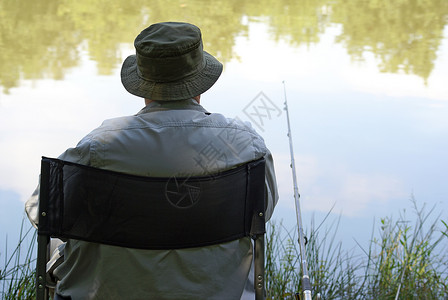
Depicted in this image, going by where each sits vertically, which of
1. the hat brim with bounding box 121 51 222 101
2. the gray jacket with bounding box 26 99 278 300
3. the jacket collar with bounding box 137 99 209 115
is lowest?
the gray jacket with bounding box 26 99 278 300

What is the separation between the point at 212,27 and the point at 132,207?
714cm

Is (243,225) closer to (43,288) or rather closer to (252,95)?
(43,288)

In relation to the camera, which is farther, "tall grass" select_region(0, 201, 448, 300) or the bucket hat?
"tall grass" select_region(0, 201, 448, 300)

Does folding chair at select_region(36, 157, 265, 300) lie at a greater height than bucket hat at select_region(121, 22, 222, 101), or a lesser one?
lesser

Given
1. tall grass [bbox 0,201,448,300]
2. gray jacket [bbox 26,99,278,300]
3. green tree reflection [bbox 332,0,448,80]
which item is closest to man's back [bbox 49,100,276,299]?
gray jacket [bbox 26,99,278,300]

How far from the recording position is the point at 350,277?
304 cm

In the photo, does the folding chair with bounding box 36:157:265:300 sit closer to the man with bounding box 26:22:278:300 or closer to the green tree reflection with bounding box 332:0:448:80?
the man with bounding box 26:22:278:300

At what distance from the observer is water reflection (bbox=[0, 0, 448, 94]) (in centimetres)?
754

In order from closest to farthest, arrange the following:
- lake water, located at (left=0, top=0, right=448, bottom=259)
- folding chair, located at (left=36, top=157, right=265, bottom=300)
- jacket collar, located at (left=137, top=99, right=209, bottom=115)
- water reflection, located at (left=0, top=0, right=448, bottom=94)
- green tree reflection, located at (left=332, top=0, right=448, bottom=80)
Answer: folding chair, located at (left=36, top=157, right=265, bottom=300) → jacket collar, located at (left=137, top=99, right=209, bottom=115) → lake water, located at (left=0, top=0, right=448, bottom=259) → water reflection, located at (left=0, top=0, right=448, bottom=94) → green tree reflection, located at (left=332, top=0, right=448, bottom=80)

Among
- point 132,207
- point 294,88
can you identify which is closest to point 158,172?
point 132,207

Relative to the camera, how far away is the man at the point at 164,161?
164 centimetres

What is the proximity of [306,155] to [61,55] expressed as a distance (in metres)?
3.48

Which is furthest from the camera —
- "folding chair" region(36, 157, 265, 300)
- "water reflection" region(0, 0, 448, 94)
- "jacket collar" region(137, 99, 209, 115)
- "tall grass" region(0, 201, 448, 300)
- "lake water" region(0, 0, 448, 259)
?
"water reflection" region(0, 0, 448, 94)

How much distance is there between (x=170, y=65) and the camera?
70.3 inches
